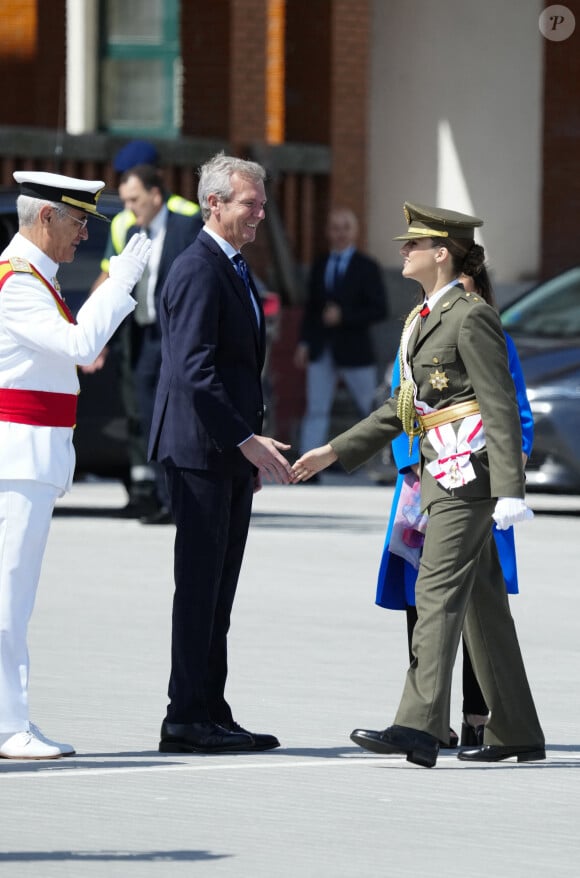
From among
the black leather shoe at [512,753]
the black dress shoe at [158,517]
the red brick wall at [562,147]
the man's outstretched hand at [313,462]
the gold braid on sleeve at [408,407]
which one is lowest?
the black dress shoe at [158,517]

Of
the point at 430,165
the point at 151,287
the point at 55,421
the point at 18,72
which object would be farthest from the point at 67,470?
the point at 430,165

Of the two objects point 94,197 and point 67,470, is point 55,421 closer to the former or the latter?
point 67,470

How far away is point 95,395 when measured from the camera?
1522 cm

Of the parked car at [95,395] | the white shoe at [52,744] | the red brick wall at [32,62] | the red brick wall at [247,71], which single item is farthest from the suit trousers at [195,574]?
the red brick wall at [247,71]

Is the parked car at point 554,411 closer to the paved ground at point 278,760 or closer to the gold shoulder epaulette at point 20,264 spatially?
the paved ground at point 278,760

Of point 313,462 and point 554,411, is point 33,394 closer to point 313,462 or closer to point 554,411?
point 313,462

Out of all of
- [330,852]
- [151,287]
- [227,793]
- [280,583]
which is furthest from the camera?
[151,287]

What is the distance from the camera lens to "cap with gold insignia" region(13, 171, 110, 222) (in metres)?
7.45

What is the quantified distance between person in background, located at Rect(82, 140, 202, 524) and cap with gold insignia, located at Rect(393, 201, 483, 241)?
652 cm

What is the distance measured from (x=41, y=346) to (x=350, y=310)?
1234 centimetres

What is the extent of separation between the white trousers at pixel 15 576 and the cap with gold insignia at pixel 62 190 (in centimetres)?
85

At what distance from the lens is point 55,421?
7418mm

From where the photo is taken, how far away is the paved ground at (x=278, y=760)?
623cm

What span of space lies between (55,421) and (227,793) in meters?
1.23
